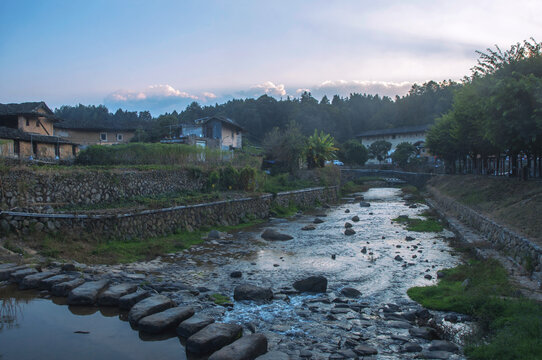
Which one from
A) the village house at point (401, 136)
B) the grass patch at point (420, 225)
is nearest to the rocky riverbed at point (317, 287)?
the grass patch at point (420, 225)

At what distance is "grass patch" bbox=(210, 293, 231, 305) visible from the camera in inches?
369

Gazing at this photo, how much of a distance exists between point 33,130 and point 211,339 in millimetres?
38356

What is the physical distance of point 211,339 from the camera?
671 centimetres

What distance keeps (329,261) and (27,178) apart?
12.0 metres

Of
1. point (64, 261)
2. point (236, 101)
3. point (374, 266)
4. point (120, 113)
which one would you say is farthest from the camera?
point (236, 101)

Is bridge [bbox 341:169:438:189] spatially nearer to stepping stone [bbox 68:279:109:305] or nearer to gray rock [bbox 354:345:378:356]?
stepping stone [bbox 68:279:109:305]

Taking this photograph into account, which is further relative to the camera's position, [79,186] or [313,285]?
A: [79,186]

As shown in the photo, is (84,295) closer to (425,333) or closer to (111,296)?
(111,296)

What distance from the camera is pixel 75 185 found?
660 inches

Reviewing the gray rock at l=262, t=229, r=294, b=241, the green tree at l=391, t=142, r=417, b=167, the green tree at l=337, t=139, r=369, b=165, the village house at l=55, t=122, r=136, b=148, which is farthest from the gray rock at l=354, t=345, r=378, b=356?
the green tree at l=337, t=139, r=369, b=165

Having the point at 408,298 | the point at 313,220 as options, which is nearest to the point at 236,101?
the point at 313,220

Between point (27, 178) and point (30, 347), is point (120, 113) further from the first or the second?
point (30, 347)

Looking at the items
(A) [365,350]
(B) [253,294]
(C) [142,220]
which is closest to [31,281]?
(B) [253,294]

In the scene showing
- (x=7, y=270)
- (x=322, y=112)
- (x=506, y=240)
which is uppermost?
(x=322, y=112)
